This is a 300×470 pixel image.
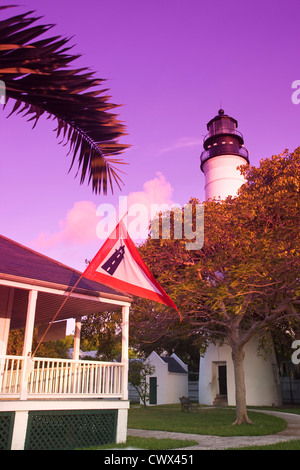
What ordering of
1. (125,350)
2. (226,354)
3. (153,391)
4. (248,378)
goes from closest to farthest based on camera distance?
1. (125,350)
2. (248,378)
3. (226,354)
4. (153,391)

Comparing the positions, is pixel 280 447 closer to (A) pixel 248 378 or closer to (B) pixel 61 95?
(B) pixel 61 95

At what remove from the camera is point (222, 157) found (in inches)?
1480

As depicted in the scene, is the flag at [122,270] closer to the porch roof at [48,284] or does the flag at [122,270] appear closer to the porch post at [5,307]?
the porch roof at [48,284]

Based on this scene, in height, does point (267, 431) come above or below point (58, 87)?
below

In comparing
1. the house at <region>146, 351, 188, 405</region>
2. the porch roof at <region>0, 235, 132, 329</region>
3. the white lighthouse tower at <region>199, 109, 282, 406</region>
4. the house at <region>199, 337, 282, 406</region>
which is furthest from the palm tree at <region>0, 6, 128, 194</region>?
the house at <region>146, 351, 188, 405</region>

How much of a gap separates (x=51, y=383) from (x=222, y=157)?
30.5 m

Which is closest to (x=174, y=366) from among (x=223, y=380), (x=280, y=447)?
(x=223, y=380)

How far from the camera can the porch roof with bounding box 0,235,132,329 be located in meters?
10.5

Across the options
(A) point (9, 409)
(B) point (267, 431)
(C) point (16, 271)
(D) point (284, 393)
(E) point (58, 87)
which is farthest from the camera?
(D) point (284, 393)

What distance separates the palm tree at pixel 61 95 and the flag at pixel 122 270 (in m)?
4.33
